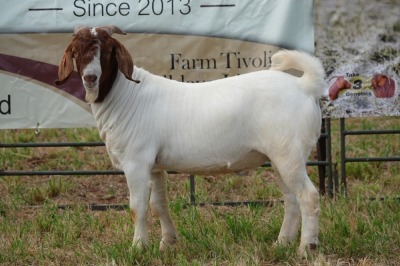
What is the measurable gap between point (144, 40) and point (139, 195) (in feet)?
5.86

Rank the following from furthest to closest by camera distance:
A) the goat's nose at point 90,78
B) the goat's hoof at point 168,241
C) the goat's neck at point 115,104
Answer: the goat's hoof at point 168,241
the goat's neck at point 115,104
the goat's nose at point 90,78

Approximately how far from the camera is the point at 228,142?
200 inches

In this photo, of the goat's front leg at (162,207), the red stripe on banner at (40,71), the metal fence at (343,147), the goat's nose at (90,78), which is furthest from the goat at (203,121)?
the metal fence at (343,147)

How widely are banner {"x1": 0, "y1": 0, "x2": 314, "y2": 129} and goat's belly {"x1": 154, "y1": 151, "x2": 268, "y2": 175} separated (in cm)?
144

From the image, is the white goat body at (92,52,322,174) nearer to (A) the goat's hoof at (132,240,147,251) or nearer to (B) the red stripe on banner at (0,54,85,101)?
(A) the goat's hoof at (132,240,147,251)

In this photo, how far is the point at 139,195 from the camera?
516 centimetres

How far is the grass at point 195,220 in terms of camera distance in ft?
16.8

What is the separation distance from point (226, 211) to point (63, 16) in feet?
6.43

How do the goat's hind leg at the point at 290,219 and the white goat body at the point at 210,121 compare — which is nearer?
the white goat body at the point at 210,121

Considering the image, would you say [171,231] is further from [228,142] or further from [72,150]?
[72,150]

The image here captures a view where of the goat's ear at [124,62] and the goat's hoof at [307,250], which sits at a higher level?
the goat's ear at [124,62]

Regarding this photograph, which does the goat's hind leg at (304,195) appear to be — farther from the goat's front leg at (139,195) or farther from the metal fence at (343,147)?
the metal fence at (343,147)

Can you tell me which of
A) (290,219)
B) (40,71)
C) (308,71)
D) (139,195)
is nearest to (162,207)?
(139,195)

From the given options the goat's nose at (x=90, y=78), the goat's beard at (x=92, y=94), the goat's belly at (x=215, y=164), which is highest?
the goat's nose at (x=90, y=78)
